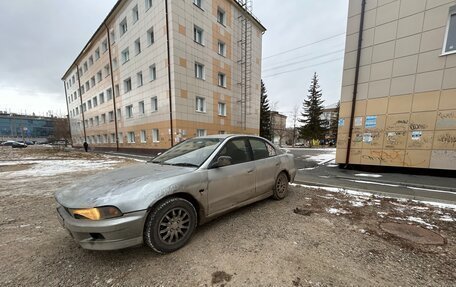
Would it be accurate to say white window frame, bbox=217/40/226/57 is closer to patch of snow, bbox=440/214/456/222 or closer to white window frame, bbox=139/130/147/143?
white window frame, bbox=139/130/147/143

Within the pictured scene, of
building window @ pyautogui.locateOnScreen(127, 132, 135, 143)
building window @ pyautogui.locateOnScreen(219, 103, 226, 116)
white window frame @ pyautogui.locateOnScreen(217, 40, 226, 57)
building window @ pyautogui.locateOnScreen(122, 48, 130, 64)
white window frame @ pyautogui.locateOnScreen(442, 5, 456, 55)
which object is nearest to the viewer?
white window frame @ pyautogui.locateOnScreen(442, 5, 456, 55)

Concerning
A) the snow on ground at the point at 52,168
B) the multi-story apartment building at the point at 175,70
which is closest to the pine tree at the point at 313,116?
the multi-story apartment building at the point at 175,70

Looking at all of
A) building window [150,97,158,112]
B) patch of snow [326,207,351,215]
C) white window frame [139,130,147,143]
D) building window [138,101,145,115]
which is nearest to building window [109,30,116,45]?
building window [138,101,145,115]

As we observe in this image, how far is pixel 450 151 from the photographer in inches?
250

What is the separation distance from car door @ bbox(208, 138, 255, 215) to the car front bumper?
1031 millimetres

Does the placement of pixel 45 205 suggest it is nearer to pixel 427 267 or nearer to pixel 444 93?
pixel 427 267

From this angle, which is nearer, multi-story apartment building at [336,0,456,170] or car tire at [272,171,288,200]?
car tire at [272,171,288,200]

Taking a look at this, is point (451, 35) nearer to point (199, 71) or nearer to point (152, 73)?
point (199, 71)

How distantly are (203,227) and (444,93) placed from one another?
9278mm

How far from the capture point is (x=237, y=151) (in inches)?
132

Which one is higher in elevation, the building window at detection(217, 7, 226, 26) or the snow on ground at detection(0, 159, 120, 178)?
the building window at detection(217, 7, 226, 26)

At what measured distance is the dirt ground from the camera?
1.89m

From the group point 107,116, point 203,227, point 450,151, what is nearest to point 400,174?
point 450,151

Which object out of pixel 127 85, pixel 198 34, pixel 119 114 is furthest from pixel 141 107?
pixel 198 34
